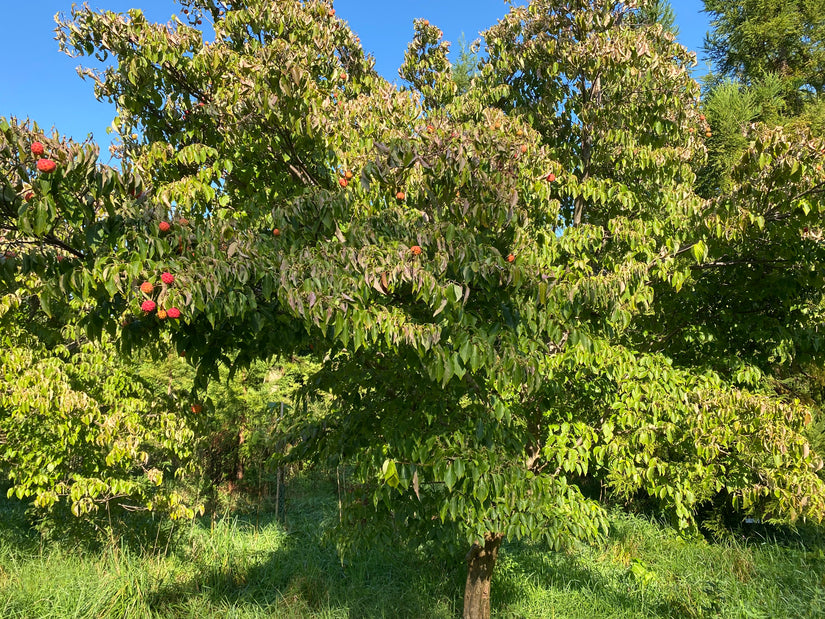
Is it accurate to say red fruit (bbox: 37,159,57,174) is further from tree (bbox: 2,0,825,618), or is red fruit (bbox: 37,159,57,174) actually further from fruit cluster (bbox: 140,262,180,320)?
fruit cluster (bbox: 140,262,180,320)

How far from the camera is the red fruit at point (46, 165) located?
171cm

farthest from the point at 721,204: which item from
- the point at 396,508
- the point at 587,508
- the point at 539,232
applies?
the point at 396,508

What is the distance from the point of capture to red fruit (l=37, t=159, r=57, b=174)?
5.62ft

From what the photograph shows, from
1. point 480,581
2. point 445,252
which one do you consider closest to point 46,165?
point 445,252

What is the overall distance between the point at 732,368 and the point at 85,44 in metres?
5.24

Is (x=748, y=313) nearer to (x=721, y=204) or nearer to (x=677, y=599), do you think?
(x=721, y=204)

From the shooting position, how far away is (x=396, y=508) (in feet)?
11.0

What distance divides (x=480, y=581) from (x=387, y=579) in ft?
6.43

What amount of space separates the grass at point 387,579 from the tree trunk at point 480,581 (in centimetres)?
71

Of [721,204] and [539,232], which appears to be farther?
[539,232]

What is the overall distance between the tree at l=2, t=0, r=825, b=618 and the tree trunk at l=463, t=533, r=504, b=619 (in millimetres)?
18

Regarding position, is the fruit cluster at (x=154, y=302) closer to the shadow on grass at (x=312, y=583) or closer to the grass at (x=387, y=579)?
the shadow on grass at (x=312, y=583)

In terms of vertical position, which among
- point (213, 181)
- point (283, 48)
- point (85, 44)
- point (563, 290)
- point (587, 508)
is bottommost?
point (587, 508)

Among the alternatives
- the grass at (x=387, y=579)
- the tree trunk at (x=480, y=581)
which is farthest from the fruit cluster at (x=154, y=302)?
the grass at (x=387, y=579)
